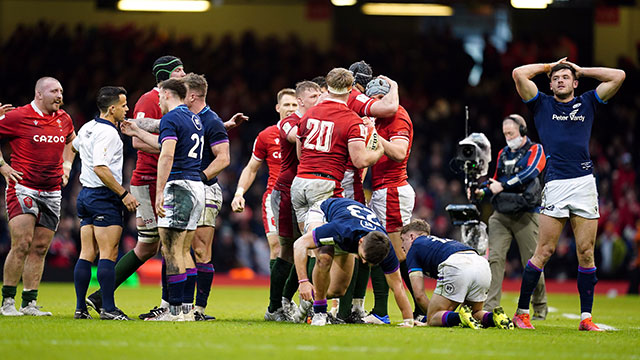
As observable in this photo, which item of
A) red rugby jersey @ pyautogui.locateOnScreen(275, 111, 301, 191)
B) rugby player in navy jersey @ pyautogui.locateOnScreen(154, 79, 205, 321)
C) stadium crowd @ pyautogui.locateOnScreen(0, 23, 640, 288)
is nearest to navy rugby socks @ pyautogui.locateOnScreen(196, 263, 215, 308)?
rugby player in navy jersey @ pyautogui.locateOnScreen(154, 79, 205, 321)

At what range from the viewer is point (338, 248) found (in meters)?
7.90

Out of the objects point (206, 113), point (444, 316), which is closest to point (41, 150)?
point (206, 113)

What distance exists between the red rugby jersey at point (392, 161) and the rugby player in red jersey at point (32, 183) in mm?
3635

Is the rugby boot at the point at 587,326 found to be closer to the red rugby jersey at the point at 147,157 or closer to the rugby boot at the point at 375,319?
the rugby boot at the point at 375,319

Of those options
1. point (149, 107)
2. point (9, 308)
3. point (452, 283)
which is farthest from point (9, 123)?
point (452, 283)

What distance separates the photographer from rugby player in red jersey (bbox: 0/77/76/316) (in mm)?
9086

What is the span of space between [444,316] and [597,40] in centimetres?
2035

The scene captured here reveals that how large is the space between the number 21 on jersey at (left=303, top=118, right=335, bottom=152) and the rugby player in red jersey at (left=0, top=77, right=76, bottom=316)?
313 centimetres

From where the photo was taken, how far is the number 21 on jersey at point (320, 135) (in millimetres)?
8203

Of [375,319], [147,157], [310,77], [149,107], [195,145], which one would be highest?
[310,77]

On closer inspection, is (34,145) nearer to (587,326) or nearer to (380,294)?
(380,294)

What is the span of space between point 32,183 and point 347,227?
3846 millimetres

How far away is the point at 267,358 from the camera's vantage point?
5465 mm

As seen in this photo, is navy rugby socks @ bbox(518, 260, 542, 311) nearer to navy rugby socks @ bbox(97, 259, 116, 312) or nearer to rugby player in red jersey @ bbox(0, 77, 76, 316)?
navy rugby socks @ bbox(97, 259, 116, 312)
